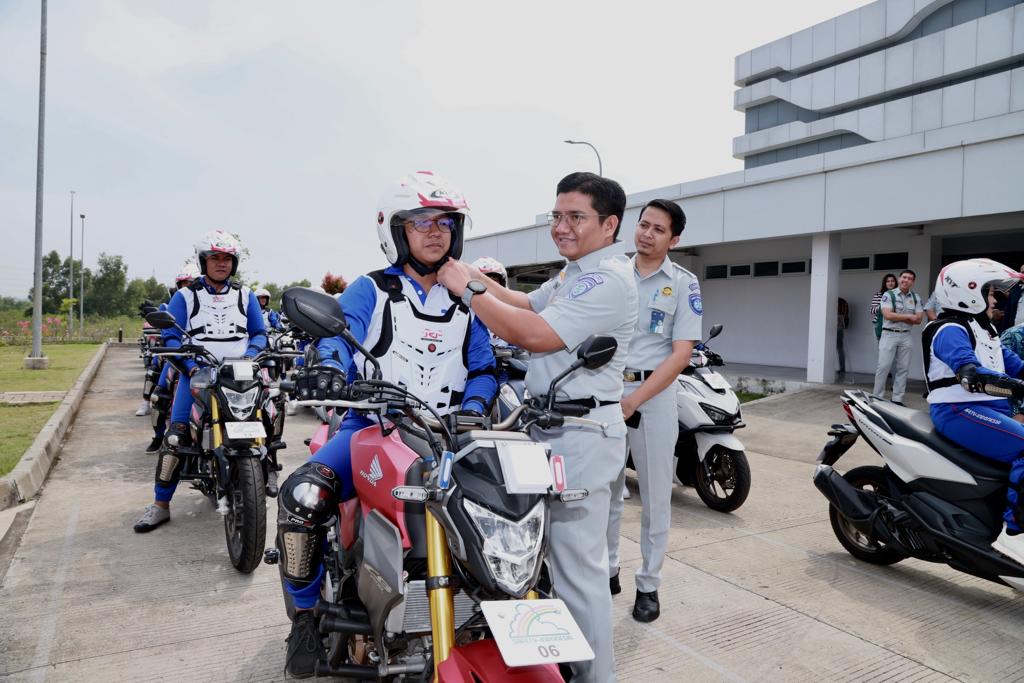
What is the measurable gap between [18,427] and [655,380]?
7.78 m

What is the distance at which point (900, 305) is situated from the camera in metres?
9.79

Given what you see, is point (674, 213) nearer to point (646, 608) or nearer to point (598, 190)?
point (598, 190)

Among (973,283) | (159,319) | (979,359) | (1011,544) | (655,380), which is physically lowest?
(1011,544)

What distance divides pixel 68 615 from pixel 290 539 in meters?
1.86

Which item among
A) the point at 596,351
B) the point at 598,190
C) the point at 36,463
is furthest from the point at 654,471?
the point at 36,463

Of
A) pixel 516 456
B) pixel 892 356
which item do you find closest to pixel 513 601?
pixel 516 456

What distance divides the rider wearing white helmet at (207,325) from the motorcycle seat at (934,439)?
4.15m

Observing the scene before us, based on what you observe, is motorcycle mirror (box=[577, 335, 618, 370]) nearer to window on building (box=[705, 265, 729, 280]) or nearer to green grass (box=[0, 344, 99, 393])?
green grass (box=[0, 344, 99, 393])

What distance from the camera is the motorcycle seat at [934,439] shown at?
12.2 ft

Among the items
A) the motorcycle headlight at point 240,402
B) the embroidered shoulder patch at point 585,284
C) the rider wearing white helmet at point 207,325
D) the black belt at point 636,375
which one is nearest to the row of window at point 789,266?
the black belt at point 636,375

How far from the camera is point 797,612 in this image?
144 inches

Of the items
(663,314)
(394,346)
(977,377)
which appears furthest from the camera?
(663,314)

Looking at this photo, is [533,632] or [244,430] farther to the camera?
[244,430]

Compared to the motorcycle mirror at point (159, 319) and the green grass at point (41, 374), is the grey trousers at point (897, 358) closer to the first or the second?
the motorcycle mirror at point (159, 319)
